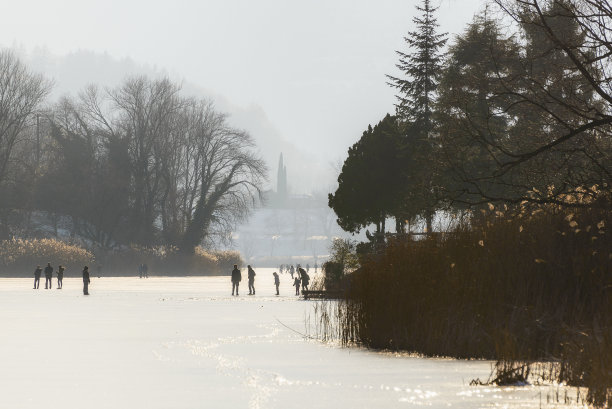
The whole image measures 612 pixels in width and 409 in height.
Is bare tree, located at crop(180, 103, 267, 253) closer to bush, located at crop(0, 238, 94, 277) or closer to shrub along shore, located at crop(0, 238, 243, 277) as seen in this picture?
shrub along shore, located at crop(0, 238, 243, 277)

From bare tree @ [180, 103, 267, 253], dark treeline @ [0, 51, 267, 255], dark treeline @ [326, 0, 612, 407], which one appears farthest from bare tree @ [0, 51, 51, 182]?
dark treeline @ [326, 0, 612, 407]

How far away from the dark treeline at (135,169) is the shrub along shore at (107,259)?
7.54ft

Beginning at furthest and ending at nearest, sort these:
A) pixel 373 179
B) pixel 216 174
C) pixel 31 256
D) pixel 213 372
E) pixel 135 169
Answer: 1. pixel 216 174
2. pixel 135 169
3. pixel 31 256
4. pixel 373 179
5. pixel 213 372

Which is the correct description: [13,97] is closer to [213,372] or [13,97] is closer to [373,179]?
[373,179]

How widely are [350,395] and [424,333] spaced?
4.86 metres

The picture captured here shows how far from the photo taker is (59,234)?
9356 cm

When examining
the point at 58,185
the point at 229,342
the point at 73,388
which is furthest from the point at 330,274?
the point at 58,185

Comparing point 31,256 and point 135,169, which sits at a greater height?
point 135,169

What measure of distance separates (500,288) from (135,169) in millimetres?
80499

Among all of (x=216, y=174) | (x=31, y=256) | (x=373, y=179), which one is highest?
(x=216, y=174)

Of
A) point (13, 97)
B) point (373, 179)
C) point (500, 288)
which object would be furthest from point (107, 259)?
point (500, 288)

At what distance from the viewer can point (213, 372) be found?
48.8 ft

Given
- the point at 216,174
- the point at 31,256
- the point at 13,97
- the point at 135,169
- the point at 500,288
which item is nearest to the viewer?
the point at 500,288

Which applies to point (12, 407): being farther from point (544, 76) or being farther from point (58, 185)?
point (58, 185)
